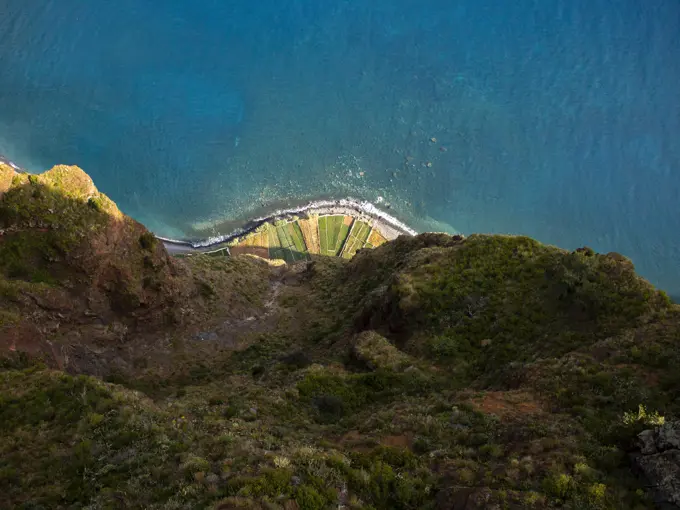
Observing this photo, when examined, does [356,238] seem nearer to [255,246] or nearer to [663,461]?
[255,246]

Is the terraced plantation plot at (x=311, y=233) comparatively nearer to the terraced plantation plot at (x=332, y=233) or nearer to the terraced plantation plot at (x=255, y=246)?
the terraced plantation plot at (x=332, y=233)

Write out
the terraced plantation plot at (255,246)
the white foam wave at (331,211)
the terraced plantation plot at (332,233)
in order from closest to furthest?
1. the terraced plantation plot at (255,246)
2. the white foam wave at (331,211)
3. the terraced plantation plot at (332,233)

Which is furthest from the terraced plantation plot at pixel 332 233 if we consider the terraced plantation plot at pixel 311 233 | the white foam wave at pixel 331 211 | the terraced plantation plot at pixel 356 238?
the white foam wave at pixel 331 211

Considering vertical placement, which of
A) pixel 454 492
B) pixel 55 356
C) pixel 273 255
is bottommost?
pixel 454 492

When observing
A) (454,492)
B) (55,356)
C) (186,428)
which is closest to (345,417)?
(186,428)

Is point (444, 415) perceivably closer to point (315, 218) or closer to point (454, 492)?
point (454, 492)

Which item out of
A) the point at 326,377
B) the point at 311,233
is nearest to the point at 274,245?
the point at 311,233
